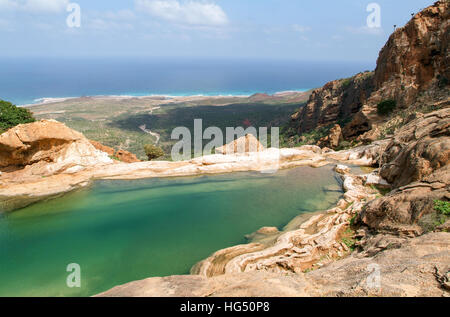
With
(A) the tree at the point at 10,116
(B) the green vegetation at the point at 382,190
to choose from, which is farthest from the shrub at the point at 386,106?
(A) the tree at the point at 10,116

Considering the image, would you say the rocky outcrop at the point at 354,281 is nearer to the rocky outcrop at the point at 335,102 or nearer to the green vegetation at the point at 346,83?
the rocky outcrop at the point at 335,102

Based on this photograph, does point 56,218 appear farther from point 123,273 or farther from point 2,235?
point 123,273

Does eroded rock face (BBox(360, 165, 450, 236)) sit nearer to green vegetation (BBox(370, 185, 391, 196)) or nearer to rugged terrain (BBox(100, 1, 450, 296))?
rugged terrain (BBox(100, 1, 450, 296))

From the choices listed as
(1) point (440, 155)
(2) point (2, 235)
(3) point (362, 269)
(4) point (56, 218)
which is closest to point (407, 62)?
(1) point (440, 155)

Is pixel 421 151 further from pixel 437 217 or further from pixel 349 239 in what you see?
pixel 349 239

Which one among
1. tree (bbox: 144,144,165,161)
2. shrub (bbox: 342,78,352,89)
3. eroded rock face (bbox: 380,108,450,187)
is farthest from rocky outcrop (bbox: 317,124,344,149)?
tree (bbox: 144,144,165,161)

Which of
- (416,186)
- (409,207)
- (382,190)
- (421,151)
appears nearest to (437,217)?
(409,207)
